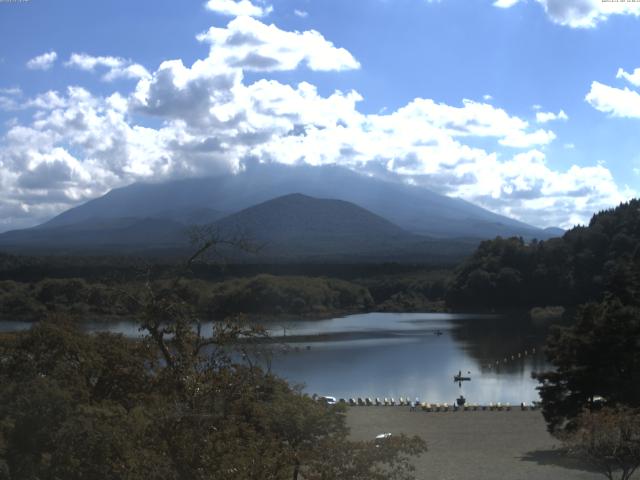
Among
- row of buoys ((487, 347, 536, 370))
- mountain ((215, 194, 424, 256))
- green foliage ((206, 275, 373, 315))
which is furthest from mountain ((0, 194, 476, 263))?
row of buoys ((487, 347, 536, 370))

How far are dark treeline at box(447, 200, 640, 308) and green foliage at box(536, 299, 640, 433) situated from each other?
40.6m

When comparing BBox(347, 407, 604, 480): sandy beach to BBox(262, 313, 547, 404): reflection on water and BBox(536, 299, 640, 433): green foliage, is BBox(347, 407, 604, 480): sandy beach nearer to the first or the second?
BBox(536, 299, 640, 433): green foliage

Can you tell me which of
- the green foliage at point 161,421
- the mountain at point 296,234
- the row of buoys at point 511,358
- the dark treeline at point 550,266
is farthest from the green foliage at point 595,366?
the mountain at point 296,234

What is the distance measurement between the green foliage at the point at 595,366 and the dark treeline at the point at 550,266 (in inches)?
1598

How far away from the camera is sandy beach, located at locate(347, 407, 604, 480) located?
41.4 feet

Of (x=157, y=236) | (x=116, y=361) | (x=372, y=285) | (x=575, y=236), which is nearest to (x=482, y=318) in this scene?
(x=575, y=236)

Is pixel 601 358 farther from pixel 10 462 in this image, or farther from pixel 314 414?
pixel 10 462

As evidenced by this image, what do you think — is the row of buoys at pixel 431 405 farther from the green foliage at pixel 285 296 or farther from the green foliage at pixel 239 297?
the green foliage at pixel 285 296

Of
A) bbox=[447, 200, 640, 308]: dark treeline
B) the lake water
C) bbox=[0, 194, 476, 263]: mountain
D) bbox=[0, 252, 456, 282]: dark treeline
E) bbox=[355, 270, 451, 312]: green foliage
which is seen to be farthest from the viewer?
bbox=[0, 194, 476, 263]: mountain

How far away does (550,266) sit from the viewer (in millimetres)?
58500

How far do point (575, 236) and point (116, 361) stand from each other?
54.3 m

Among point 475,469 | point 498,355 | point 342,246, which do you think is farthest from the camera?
point 342,246

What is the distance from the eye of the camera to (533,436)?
16516 mm

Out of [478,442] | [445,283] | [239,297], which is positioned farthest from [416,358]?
[445,283]
